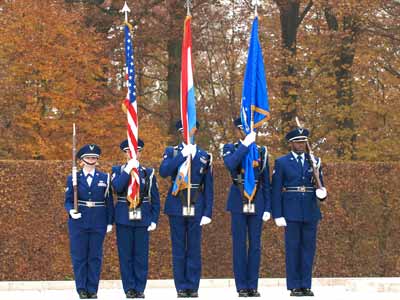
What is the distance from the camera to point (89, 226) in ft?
47.3

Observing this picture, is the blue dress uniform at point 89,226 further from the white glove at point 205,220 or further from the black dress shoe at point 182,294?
the white glove at point 205,220

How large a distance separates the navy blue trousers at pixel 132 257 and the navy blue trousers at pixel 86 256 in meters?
0.27

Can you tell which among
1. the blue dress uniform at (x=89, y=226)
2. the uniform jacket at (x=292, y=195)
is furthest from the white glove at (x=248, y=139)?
the blue dress uniform at (x=89, y=226)

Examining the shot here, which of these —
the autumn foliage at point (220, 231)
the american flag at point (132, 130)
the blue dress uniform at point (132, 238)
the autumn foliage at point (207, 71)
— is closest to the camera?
the american flag at point (132, 130)

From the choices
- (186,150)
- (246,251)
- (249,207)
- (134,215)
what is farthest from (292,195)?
(134,215)

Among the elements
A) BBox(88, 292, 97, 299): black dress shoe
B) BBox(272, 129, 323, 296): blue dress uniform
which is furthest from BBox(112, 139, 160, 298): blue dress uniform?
BBox(272, 129, 323, 296): blue dress uniform

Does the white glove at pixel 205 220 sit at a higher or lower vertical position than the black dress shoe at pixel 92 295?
higher

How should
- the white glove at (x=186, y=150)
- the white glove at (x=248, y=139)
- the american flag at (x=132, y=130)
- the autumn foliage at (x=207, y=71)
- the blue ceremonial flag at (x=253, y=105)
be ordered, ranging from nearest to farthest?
1. the white glove at (x=248, y=139)
2. the blue ceremonial flag at (x=253, y=105)
3. the white glove at (x=186, y=150)
4. the american flag at (x=132, y=130)
5. the autumn foliage at (x=207, y=71)

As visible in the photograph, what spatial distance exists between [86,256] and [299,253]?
2.58 m

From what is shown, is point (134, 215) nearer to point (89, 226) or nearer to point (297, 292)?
point (89, 226)

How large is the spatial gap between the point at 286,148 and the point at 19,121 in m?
6.45

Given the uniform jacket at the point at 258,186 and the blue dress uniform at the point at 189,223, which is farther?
the blue dress uniform at the point at 189,223

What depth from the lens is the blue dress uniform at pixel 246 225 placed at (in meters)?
14.1

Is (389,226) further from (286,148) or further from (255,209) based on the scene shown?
(286,148)
